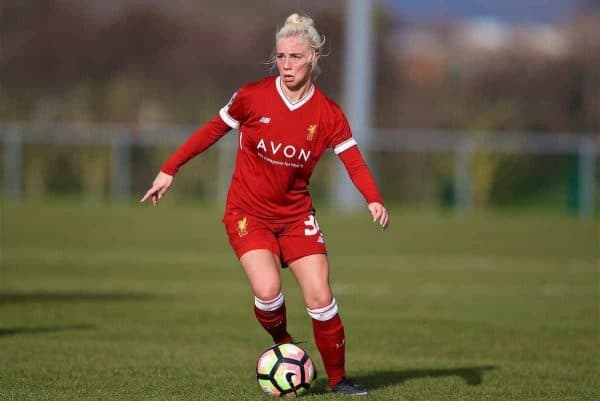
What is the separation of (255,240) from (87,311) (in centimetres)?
519

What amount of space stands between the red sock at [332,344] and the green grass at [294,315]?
0.50ft

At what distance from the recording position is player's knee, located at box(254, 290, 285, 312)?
7434 millimetres

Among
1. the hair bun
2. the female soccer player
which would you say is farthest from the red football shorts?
the hair bun

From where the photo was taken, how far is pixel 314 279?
24.2 feet

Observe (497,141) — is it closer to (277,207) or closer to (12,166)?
(12,166)

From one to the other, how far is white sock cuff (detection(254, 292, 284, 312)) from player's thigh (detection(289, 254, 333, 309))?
0.16m

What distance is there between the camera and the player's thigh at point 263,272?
7.36m

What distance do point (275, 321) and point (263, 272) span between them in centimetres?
42

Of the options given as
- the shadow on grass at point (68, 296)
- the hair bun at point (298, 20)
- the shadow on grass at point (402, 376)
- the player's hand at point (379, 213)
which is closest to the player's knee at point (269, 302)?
the shadow on grass at point (402, 376)

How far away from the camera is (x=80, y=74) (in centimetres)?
4691

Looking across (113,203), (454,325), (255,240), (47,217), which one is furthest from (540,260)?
(113,203)

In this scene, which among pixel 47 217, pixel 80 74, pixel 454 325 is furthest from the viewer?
pixel 80 74

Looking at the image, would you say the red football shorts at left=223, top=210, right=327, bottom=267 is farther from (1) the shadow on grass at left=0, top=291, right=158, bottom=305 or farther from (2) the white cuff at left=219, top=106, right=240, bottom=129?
(1) the shadow on grass at left=0, top=291, right=158, bottom=305

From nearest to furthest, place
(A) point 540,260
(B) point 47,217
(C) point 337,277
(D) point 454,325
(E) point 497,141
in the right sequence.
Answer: (D) point 454,325, (C) point 337,277, (A) point 540,260, (B) point 47,217, (E) point 497,141
